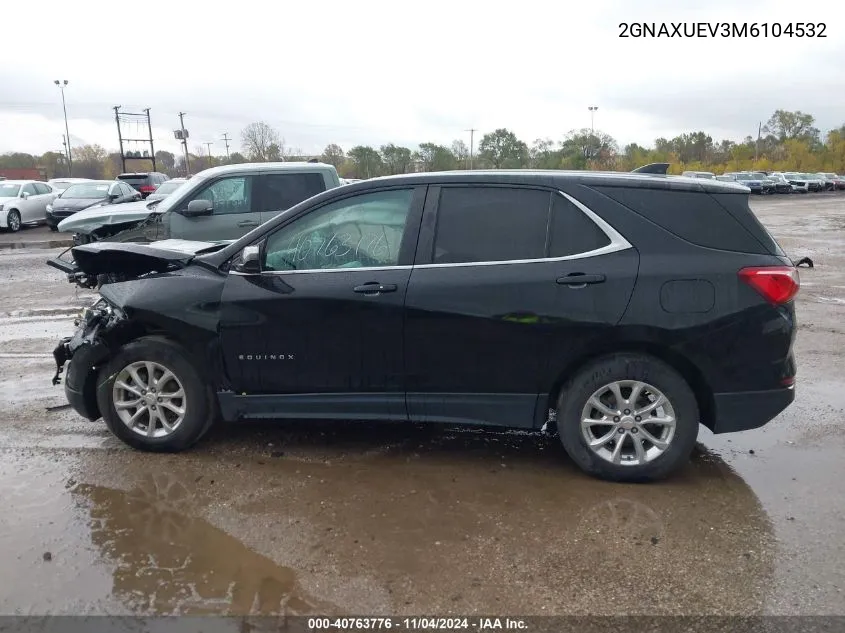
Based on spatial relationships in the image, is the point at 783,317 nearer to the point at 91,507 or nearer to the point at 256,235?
the point at 256,235

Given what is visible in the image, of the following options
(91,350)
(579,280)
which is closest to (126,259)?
(91,350)

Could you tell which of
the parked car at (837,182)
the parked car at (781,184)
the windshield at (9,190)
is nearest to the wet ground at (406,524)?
the windshield at (9,190)

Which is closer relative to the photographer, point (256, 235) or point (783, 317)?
point (783, 317)

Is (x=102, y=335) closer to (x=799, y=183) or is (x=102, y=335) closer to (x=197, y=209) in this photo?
(x=197, y=209)

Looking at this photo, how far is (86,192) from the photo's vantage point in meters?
22.5

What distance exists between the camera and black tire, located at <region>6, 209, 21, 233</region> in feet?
71.3

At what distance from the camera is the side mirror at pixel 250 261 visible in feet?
14.0

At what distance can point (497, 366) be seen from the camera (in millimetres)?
4090

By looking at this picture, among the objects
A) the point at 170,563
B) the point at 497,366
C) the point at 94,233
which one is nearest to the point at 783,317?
the point at 497,366

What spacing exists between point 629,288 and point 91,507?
3.27 meters

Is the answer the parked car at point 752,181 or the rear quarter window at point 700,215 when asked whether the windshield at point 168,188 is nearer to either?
the rear quarter window at point 700,215

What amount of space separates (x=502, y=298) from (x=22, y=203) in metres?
23.0

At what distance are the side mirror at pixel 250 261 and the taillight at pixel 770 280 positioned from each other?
2852 millimetres

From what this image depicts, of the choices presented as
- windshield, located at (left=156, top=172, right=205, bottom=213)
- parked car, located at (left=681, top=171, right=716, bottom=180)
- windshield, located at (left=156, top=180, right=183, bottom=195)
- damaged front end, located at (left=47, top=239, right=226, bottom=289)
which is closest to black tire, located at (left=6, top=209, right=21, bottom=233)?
windshield, located at (left=156, top=180, right=183, bottom=195)
